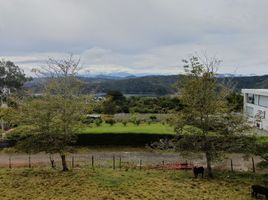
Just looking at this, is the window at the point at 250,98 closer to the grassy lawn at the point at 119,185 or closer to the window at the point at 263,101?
the window at the point at 263,101

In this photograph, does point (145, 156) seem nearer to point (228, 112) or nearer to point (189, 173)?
point (189, 173)

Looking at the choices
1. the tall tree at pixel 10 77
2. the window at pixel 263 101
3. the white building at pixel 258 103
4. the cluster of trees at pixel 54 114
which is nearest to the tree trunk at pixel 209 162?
the cluster of trees at pixel 54 114

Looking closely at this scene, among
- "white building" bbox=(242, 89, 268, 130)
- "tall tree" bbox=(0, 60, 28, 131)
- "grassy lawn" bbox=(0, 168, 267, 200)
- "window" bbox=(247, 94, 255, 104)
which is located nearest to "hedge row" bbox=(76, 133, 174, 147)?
"grassy lawn" bbox=(0, 168, 267, 200)

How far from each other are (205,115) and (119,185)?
5.97 meters

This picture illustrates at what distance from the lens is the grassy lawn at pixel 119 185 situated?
18062mm

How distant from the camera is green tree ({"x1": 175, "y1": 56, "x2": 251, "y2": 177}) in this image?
21.5 meters

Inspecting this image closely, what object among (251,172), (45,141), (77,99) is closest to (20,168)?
(45,141)

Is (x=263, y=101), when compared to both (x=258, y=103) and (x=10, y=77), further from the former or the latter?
(x=10, y=77)

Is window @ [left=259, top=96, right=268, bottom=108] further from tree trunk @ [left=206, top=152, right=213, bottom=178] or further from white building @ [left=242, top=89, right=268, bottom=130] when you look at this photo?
tree trunk @ [left=206, top=152, right=213, bottom=178]

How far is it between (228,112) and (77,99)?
8302mm

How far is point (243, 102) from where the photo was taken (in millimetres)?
57031

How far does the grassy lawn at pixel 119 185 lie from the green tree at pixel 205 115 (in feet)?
6.09

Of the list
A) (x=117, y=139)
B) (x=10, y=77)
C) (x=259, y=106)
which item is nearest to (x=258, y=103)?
(x=259, y=106)

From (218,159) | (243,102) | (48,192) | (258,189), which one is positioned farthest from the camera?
(243,102)
